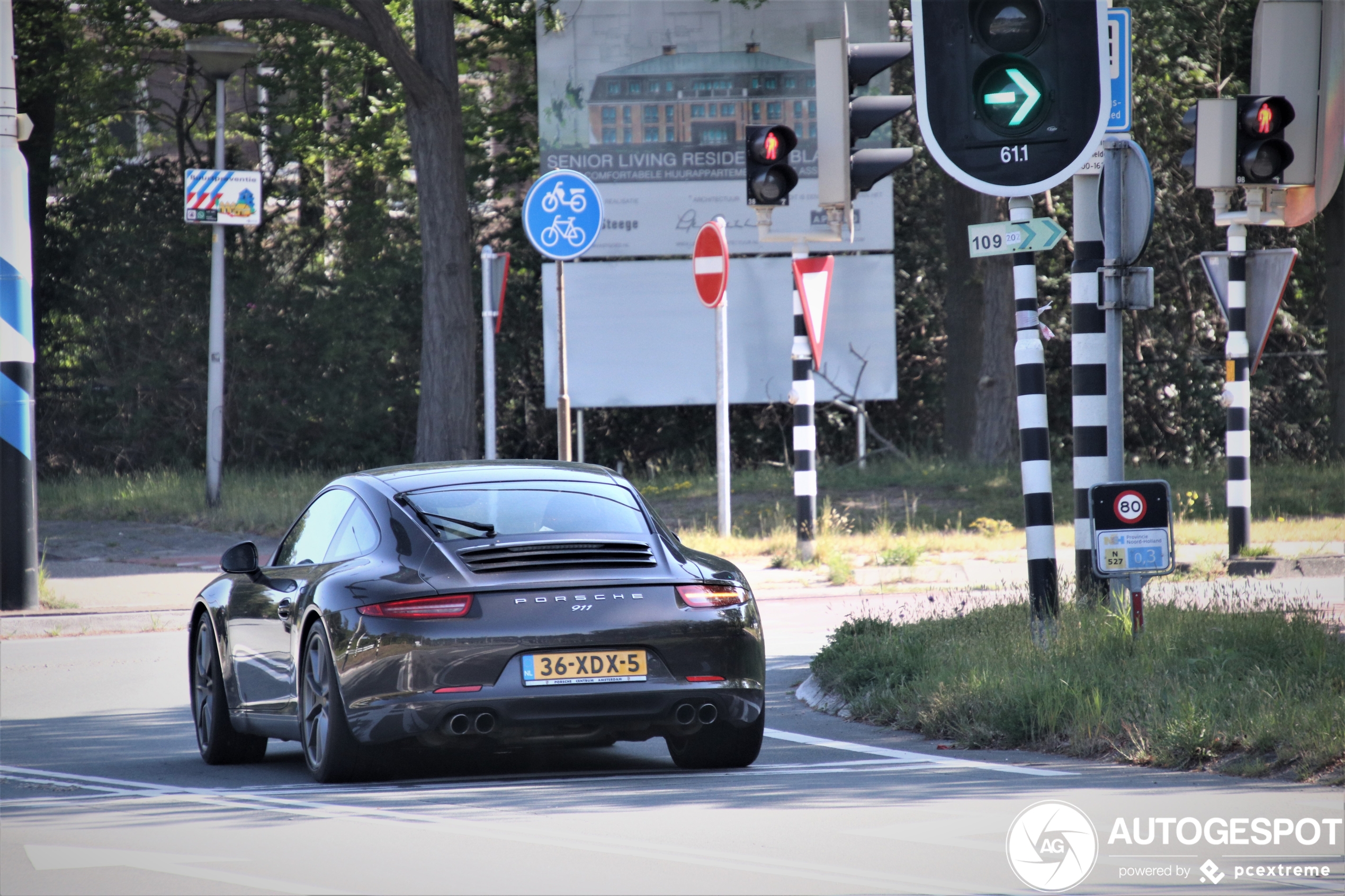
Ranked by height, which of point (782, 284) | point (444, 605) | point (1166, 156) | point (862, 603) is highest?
point (1166, 156)

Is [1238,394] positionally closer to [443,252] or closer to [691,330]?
[443,252]

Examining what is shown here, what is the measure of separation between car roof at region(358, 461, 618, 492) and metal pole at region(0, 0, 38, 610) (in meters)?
7.56

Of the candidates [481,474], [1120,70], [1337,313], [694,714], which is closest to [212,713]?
[481,474]

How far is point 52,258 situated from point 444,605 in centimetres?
2506

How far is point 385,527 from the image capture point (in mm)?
7855

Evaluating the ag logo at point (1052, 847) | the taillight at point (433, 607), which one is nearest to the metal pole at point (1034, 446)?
the ag logo at point (1052, 847)

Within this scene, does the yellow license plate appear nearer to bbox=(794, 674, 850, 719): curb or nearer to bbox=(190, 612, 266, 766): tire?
bbox=(190, 612, 266, 766): tire

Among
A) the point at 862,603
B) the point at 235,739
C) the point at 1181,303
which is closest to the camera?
the point at 235,739

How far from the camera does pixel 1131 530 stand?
29.5ft

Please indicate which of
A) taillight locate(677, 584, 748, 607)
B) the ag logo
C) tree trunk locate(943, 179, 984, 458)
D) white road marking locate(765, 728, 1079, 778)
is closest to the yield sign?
tree trunk locate(943, 179, 984, 458)

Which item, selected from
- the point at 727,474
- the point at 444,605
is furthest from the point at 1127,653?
the point at 727,474

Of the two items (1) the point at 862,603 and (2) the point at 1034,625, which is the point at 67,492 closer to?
(1) the point at 862,603

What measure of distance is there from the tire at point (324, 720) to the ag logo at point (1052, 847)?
9.14 feet

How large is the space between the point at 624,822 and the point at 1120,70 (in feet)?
19.8
